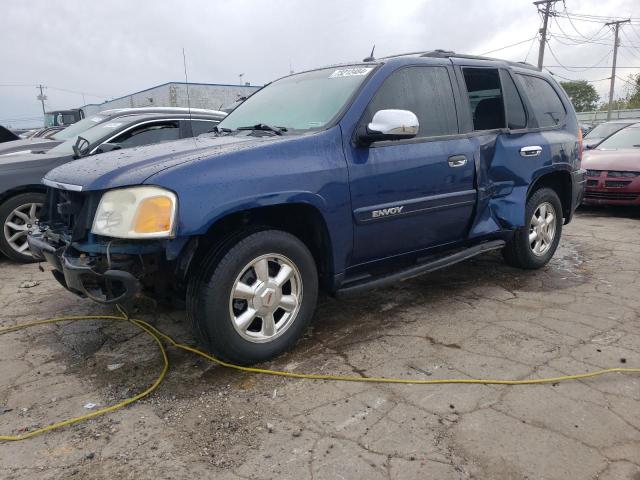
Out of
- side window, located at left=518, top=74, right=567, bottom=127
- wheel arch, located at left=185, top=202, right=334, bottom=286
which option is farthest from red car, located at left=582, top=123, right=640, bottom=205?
wheel arch, located at left=185, top=202, right=334, bottom=286

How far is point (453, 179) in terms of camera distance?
3732 mm

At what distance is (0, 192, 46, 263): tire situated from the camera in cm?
515

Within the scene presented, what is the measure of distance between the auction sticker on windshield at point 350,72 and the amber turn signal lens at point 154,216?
1.72 m

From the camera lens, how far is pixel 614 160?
26.0 feet

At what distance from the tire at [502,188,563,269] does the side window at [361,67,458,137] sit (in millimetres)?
1339

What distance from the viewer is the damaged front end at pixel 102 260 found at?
257cm

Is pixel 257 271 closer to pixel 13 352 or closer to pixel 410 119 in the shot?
pixel 410 119

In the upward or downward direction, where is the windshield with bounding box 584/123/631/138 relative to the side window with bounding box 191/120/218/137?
downward

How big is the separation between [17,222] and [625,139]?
934cm

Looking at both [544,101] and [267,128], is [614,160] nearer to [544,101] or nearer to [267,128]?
[544,101]

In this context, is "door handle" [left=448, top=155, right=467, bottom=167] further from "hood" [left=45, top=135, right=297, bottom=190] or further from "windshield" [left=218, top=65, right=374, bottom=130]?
"hood" [left=45, top=135, right=297, bottom=190]

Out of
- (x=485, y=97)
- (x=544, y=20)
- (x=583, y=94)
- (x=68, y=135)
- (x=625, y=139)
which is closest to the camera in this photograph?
(x=485, y=97)

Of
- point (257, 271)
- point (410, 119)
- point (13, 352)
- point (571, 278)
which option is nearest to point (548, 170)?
point (571, 278)

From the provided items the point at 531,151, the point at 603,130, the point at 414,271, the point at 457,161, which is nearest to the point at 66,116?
the point at 603,130
